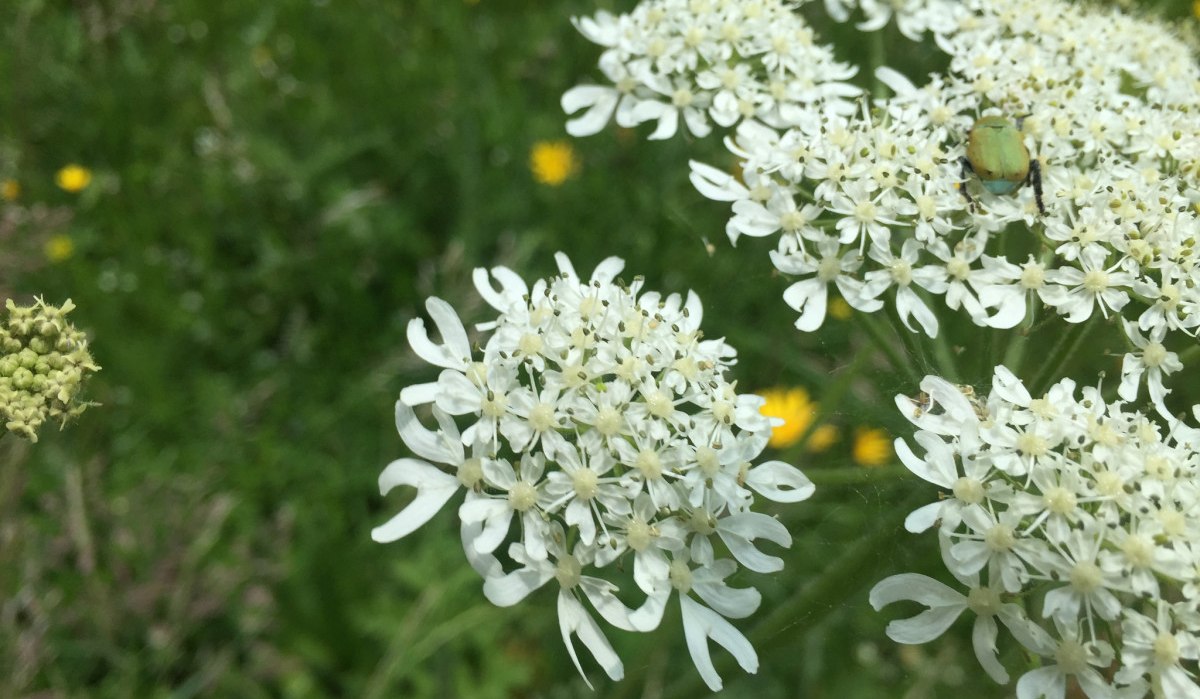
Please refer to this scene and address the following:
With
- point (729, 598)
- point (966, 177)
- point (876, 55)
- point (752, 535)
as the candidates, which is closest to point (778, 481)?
point (752, 535)

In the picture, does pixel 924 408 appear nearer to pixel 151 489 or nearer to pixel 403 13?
pixel 151 489

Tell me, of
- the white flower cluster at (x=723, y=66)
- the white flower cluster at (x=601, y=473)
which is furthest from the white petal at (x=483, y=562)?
the white flower cluster at (x=723, y=66)

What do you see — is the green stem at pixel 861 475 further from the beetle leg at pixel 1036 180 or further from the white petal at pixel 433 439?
the white petal at pixel 433 439

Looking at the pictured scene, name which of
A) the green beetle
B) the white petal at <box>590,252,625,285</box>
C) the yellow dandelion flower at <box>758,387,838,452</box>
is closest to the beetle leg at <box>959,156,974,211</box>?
the green beetle

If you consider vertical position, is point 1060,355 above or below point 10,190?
above

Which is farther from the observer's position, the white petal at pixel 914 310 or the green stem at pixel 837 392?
the green stem at pixel 837 392

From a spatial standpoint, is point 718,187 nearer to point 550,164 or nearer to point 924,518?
point 924,518

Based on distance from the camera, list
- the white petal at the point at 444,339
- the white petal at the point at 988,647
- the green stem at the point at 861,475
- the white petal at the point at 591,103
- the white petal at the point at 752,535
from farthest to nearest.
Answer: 1. the white petal at the point at 591,103
2. the green stem at the point at 861,475
3. the white petal at the point at 444,339
4. the white petal at the point at 752,535
5. the white petal at the point at 988,647
